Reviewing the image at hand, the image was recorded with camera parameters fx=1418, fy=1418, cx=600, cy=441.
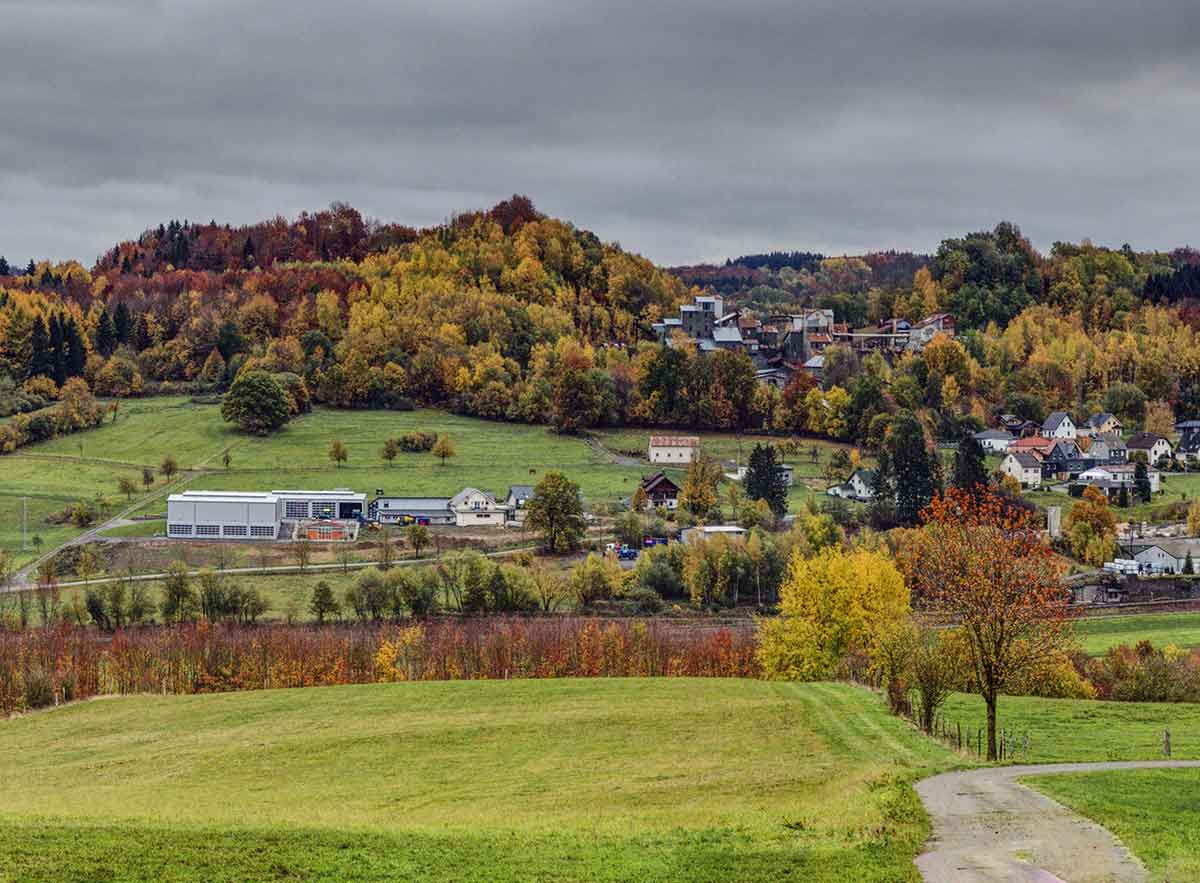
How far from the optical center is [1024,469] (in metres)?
103

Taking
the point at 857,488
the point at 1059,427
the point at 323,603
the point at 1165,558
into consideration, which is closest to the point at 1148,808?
the point at 323,603

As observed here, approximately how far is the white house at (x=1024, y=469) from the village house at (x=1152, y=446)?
10227mm

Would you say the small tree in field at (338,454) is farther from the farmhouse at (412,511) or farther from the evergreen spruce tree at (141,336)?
the evergreen spruce tree at (141,336)

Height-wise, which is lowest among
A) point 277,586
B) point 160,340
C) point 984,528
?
point 277,586

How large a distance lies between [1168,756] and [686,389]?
303ft

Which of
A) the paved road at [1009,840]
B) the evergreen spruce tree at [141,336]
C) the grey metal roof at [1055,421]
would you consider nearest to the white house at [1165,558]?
the grey metal roof at [1055,421]

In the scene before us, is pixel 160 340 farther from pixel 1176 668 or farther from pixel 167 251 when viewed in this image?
pixel 1176 668

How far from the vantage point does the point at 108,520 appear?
91.0 metres

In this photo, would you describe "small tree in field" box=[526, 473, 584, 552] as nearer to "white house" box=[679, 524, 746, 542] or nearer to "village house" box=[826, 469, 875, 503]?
"white house" box=[679, 524, 746, 542]

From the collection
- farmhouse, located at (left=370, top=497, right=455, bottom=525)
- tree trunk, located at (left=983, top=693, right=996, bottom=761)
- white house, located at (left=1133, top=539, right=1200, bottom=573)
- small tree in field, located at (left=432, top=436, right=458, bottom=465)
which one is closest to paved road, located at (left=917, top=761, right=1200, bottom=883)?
tree trunk, located at (left=983, top=693, right=996, bottom=761)

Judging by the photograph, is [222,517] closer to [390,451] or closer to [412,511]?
[412,511]

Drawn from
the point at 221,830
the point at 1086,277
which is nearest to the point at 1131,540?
the point at 221,830

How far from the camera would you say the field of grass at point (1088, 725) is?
31.4m

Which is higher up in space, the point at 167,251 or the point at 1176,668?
the point at 167,251
